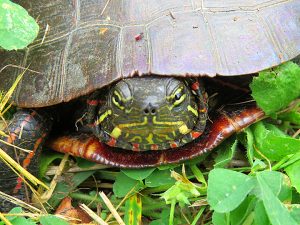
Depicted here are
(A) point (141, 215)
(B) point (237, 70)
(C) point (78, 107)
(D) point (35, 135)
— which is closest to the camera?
(B) point (237, 70)

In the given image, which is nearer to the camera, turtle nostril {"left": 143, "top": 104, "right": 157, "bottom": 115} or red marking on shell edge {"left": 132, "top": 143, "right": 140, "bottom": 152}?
turtle nostril {"left": 143, "top": 104, "right": 157, "bottom": 115}

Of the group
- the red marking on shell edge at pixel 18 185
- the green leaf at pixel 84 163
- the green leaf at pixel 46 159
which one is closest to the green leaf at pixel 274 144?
the green leaf at pixel 84 163

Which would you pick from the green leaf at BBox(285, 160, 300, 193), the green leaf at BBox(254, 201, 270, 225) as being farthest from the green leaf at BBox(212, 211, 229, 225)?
the green leaf at BBox(285, 160, 300, 193)

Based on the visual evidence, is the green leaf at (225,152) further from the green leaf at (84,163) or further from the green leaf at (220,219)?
the green leaf at (84,163)

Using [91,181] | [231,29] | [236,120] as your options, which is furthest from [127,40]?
[91,181]

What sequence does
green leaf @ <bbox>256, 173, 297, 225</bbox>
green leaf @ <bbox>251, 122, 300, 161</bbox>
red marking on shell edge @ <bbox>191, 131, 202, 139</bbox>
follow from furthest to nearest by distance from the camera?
red marking on shell edge @ <bbox>191, 131, 202, 139</bbox>
green leaf @ <bbox>251, 122, 300, 161</bbox>
green leaf @ <bbox>256, 173, 297, 225</bbox>

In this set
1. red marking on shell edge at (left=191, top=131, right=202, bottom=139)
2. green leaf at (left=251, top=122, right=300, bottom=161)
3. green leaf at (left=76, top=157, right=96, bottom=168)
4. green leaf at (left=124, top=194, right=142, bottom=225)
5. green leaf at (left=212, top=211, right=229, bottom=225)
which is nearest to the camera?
green leaf at (left=212, top=211, right=229, bottom=225)

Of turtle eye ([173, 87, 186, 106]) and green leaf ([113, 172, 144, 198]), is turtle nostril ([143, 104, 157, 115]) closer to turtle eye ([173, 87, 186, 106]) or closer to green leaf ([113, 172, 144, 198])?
turtle eye ([173, 87, 186, 106])

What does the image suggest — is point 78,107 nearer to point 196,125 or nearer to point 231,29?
point 196,125
